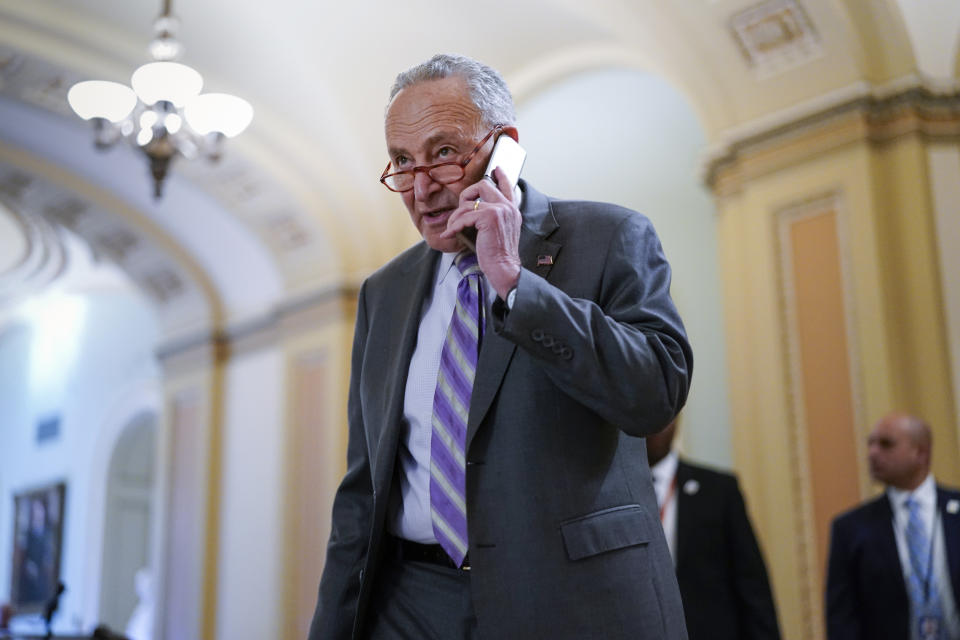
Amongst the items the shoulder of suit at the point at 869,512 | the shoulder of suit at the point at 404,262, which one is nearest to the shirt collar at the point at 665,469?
the shoulder of suit at the point at 869,512

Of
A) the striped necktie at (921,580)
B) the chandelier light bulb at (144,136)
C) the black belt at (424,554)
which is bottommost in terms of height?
the striped necktie at (921,580)

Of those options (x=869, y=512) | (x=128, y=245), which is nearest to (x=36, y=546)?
(x=128, y=245)

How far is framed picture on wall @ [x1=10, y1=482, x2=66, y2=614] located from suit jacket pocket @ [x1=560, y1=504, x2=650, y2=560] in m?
16.2

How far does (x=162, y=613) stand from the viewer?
1186 cm

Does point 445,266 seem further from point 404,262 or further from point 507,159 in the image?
point 507,159

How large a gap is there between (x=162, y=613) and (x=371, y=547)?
10.7m

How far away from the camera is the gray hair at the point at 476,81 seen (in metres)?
2.02

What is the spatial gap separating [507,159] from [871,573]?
348 centimetres

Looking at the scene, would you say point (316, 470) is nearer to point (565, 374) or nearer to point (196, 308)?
point (196, 308)

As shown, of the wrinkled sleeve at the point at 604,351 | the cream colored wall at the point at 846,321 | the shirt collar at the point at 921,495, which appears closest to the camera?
the wrinkled sleeve at the point at 604,351

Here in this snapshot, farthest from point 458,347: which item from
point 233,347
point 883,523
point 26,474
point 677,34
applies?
point 26,474

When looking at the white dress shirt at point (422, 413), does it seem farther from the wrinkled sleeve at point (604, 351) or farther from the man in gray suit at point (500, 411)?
the wrinkled sleeve at point (604, 351)

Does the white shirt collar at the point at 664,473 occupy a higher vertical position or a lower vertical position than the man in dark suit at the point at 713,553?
higher

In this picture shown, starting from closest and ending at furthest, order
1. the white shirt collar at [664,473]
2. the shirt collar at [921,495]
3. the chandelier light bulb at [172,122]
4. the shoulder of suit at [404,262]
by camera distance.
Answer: the shoulder of suit at [404,262] → the white shirt collar at [664,473] → the shirt collar at [921,495] → the chandelier light bulb at [172,122]
